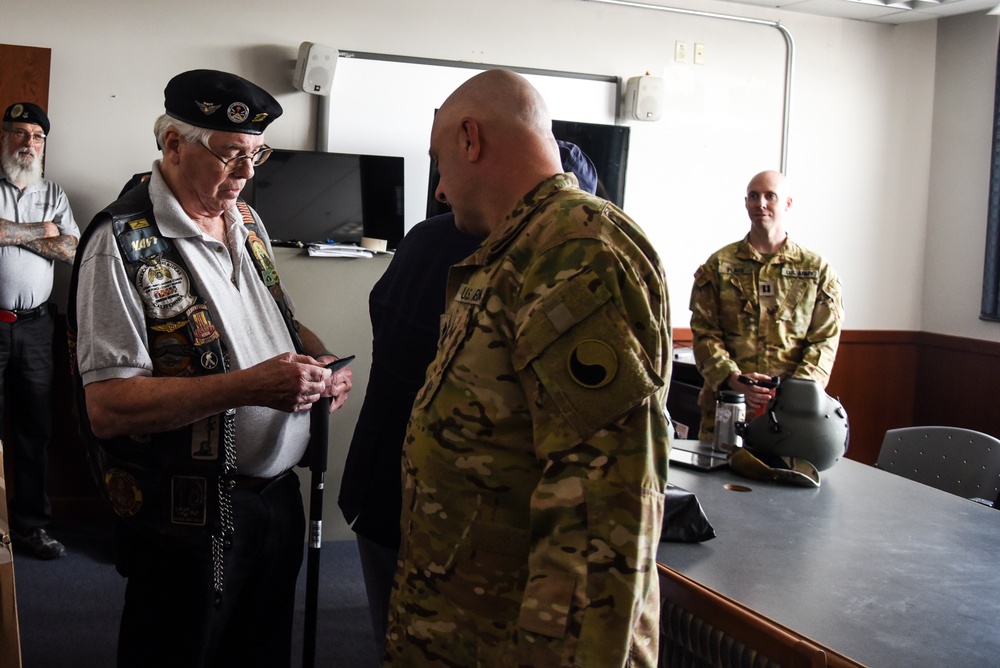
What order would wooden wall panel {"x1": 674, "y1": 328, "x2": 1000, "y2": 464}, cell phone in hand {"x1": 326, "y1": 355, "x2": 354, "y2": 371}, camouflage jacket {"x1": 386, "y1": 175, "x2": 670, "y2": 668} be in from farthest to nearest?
wooden wall panel {"x1": 674, "y1": 328, "x2": 1000, "y2": 464} → cell phone in hand {"x1": 326, "y1": 355, "x2": 354, "y2": 371} → camouflage jacket {"x1": 386, "y1": 175, "x2": 670, "y2": 668}

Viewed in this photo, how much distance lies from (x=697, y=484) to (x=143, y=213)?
5.05 feet

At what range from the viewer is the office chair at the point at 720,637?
1387mm

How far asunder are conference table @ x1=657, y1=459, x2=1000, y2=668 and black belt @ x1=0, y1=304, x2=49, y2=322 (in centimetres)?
304

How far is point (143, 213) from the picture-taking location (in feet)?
5.69

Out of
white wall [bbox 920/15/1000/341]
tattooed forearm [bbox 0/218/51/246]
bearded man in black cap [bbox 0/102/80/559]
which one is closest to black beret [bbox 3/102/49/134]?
bearded man in black cap [bbox 0/102/80/559]

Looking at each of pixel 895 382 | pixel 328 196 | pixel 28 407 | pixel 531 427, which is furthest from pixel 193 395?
pixel 895 382

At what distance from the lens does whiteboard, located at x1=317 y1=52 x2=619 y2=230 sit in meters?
4.72

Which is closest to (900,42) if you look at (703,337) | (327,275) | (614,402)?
(703,337)

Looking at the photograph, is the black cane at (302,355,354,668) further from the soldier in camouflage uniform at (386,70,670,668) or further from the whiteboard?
the whiteboard

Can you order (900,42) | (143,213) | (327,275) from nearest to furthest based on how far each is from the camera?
(143,213) < (327,275) < (900,42)

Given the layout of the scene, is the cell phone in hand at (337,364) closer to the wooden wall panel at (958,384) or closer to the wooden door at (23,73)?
the wooden door at (23,73)

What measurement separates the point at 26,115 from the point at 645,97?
3.13 metres

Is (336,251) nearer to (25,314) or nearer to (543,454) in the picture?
(25,314)

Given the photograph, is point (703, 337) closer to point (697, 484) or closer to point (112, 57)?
point (697, 484)
